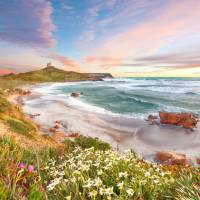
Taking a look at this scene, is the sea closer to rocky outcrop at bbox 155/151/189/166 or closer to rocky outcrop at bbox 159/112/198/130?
rocky outcrop at bbox 159/112/198/130

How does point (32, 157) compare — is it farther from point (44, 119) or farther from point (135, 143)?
point (44, 119)

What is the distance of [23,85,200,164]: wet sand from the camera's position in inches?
604

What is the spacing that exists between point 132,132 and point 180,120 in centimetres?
547

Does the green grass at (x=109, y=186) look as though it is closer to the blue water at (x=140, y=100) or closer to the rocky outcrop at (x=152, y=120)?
the rocky outcrop at (x=152, y=120)

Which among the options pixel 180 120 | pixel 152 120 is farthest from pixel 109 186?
pixel 152 120

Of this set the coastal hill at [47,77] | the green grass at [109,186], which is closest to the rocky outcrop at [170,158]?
the green grass at [109,186]

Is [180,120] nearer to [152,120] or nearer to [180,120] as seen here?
[180,120]

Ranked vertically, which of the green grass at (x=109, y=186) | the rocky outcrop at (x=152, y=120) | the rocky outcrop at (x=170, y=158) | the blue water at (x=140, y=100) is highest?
the green grass at (x=109, y=186)

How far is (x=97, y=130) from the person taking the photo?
18938 millimetres

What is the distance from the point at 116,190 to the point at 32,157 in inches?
118

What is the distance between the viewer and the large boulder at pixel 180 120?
20.7 m

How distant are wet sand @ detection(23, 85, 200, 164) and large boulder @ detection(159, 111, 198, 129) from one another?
0.61m

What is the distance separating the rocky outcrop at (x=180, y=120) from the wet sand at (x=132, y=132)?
59cm

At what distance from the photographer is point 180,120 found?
2156 centimetres
